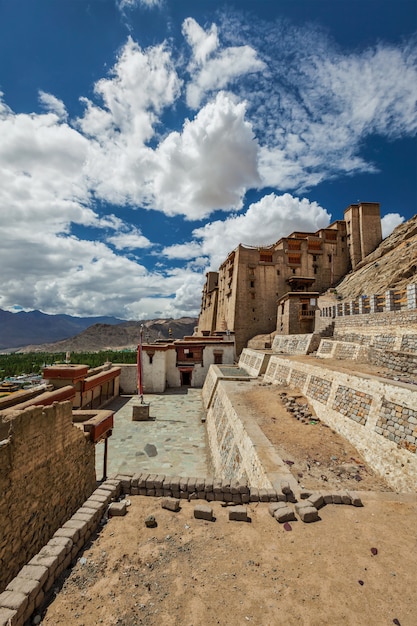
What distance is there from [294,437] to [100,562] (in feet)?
23.5

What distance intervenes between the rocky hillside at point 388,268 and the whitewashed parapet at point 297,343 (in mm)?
12586

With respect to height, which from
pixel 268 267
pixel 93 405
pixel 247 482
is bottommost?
pixel 93 405

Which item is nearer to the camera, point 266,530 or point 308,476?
point 266,530

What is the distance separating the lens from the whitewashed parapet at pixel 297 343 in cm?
2183

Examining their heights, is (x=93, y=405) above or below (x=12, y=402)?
below

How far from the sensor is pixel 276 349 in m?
29.7

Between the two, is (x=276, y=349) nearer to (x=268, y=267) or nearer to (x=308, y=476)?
(x=268, y=267)

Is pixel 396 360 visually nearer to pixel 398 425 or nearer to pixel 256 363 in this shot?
pixel 398 425

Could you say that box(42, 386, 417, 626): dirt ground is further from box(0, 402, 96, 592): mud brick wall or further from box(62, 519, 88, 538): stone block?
box(0, 402, 96, 592): mud brick wall

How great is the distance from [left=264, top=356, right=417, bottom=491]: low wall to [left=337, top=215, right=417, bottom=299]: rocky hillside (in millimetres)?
22470

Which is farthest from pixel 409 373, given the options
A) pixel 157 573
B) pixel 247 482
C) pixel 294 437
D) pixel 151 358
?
pixel 151 358

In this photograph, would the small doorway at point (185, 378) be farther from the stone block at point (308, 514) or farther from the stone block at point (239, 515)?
the stone block at point (308, 514)

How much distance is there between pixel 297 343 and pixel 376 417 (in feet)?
53.3

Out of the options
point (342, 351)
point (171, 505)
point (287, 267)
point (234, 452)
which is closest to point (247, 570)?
point (171, 505)
